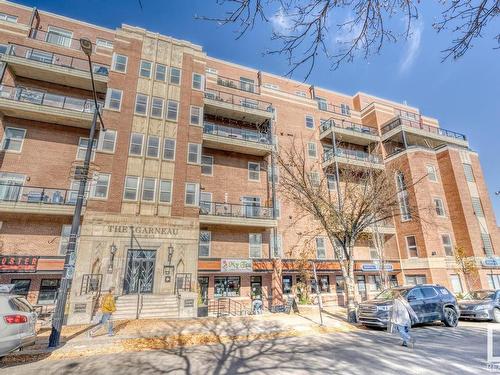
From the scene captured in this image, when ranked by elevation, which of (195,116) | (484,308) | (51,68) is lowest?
(484,308)

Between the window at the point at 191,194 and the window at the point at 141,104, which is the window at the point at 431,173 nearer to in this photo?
the window at the point at 191,194

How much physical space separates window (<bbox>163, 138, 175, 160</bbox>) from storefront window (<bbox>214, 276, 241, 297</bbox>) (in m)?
9.78

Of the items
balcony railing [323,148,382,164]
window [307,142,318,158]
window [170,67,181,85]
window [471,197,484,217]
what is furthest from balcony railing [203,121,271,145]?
window [471,197,484,217]

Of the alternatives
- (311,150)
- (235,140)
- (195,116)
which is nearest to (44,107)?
(195,116)

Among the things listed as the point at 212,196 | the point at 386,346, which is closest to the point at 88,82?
the point at 212,196

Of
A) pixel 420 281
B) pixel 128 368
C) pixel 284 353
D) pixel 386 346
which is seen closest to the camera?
pixel 128 368

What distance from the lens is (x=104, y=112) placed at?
770 inches

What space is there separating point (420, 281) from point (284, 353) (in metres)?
21.1

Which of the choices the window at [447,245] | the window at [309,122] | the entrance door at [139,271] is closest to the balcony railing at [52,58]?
Result: the entrance door at [139,271]

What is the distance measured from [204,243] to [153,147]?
8.22 meters

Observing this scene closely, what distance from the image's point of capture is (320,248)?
24656 mm

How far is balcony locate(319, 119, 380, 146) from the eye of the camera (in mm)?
27484

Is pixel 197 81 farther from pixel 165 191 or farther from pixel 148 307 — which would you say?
pixel 148 307

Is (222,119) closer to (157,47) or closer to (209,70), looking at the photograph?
(209,70)
